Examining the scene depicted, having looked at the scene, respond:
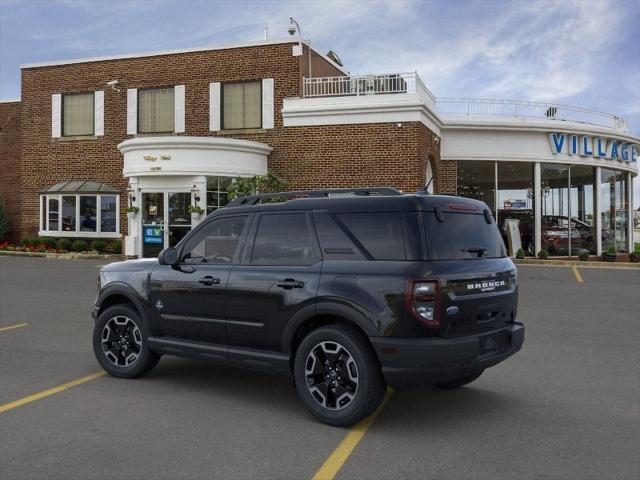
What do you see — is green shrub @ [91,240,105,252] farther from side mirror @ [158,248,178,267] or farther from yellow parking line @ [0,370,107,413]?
side mirror @ [158,248,178,267]

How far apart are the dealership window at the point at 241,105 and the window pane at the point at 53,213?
7688 millimetres

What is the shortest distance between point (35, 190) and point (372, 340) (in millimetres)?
24246

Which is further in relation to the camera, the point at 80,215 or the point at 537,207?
the point at 80,215

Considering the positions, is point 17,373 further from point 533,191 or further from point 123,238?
point 533,191

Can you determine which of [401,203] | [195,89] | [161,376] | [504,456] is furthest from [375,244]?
[195,89]

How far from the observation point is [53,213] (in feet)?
80.2

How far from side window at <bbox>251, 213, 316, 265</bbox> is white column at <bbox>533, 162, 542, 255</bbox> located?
19.9 m

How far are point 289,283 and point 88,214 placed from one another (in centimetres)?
2076

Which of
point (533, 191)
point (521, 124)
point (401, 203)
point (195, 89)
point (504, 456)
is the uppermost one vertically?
point (195, 89)

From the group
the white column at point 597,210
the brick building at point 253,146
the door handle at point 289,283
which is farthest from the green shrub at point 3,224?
the white column at point 597,210

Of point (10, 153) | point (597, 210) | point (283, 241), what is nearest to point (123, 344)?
point (283, 241)

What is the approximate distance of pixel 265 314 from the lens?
519 cm

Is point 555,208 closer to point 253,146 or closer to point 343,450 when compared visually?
point 253,146


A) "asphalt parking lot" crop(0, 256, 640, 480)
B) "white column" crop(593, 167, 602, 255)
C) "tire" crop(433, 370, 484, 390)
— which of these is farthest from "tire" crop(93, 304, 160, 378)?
"white column" crop(593, 167, 602, 255)
